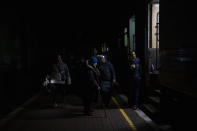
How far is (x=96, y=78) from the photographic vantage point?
32.4 ft

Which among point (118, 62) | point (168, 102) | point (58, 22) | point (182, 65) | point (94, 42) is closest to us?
point (182, 65)

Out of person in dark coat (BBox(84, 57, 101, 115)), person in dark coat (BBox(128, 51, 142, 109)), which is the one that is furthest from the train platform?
person in dark coat (BBox(128, 51, 142, 109))

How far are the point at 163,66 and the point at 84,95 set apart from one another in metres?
3.22

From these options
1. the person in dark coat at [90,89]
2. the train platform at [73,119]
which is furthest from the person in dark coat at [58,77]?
the person in dark coat at [90,89]

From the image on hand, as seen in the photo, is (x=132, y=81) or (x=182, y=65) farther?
(x=132, y=81)

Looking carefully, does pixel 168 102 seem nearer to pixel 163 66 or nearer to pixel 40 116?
pixel 163 66

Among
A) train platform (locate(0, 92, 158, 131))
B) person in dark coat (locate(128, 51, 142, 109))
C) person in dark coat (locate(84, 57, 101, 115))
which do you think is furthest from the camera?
person in dark coat (locate(128, 51, 142, 109))

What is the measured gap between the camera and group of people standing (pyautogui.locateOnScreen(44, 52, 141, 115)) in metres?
9.45

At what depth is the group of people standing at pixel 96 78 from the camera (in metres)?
9.45

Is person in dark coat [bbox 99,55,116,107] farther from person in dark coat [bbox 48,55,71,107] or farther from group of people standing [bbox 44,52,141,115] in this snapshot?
person in dark coat [bbox 48,55,71,107]

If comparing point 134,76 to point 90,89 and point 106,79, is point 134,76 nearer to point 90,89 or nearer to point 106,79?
point 106,79

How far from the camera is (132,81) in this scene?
10.6m

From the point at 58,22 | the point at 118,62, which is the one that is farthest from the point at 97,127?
the point at 58,22

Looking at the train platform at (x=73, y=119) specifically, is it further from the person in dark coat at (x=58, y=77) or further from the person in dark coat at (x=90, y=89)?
the person in dark coat at (x=58, y=77)
